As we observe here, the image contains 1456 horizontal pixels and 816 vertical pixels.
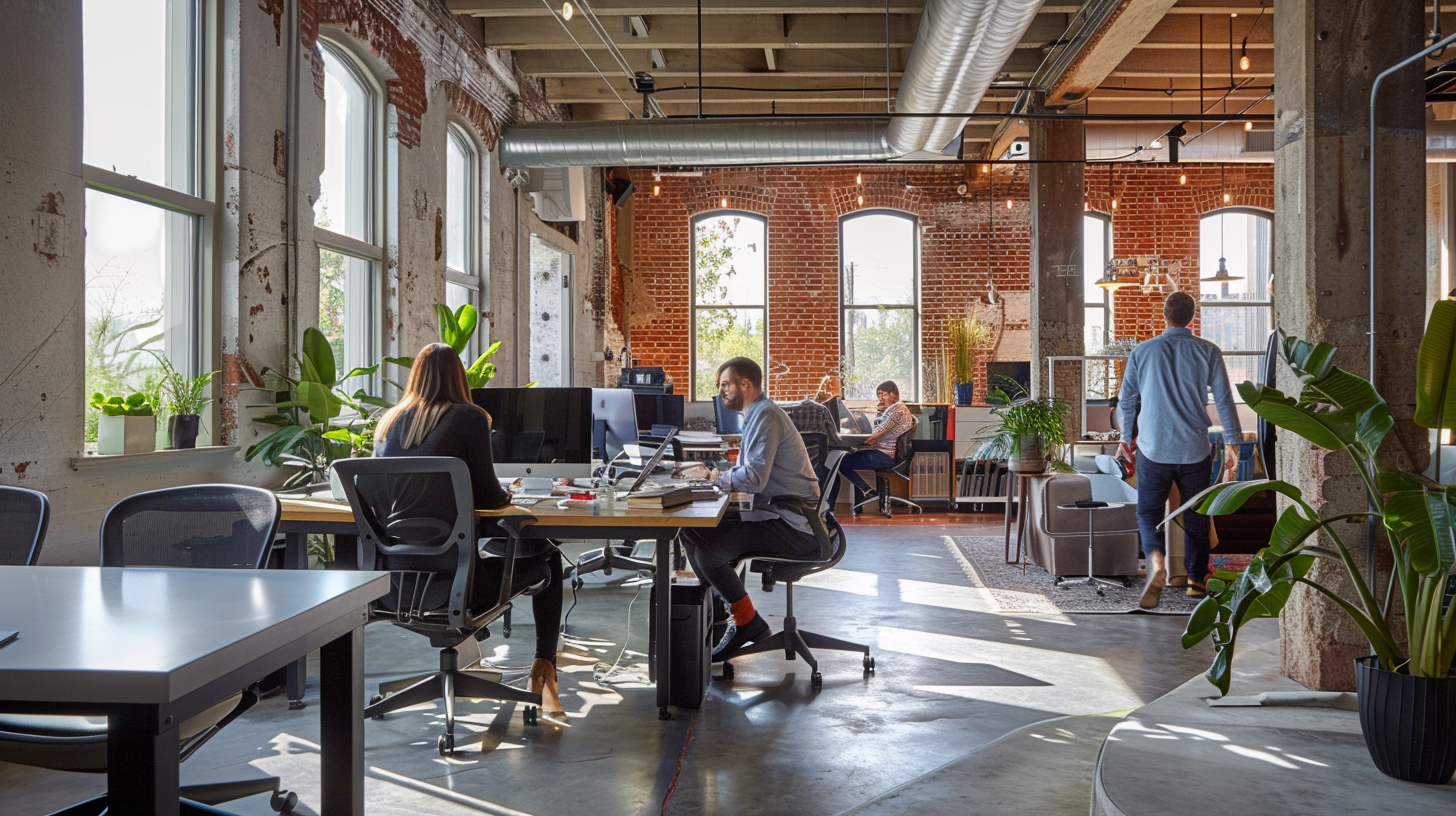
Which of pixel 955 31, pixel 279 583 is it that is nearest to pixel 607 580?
pixel 955 31

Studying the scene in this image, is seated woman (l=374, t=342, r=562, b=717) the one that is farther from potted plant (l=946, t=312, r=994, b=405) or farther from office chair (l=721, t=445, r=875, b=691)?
potted plant (l=946, t=312, r=994, b=405)

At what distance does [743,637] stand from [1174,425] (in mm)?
2601

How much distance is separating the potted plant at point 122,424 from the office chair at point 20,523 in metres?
1.65

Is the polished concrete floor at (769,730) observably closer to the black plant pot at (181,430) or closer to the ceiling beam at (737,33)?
the black plant pot at (181,430)

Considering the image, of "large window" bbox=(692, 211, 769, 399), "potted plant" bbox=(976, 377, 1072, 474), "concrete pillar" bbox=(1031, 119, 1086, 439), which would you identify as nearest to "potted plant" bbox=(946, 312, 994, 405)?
"large window" bbox=(692, 211, 769, 399)

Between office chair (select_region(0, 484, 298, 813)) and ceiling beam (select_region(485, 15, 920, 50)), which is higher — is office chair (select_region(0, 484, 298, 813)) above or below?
below

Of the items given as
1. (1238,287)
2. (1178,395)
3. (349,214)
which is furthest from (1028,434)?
(1238,287)

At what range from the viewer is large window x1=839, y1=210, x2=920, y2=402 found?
11875mm

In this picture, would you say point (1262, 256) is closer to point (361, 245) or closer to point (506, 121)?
point (506, 121)

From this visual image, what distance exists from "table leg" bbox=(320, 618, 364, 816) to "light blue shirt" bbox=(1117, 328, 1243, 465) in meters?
4.52

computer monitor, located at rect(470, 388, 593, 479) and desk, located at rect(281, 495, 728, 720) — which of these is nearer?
desk, located at rect(281, 495, 728, 720)

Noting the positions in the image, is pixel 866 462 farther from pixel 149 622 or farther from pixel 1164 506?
pixel 149 622

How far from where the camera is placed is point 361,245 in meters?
6.17

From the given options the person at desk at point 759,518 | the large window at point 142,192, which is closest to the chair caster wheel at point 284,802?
the person at desk at point 759,518
